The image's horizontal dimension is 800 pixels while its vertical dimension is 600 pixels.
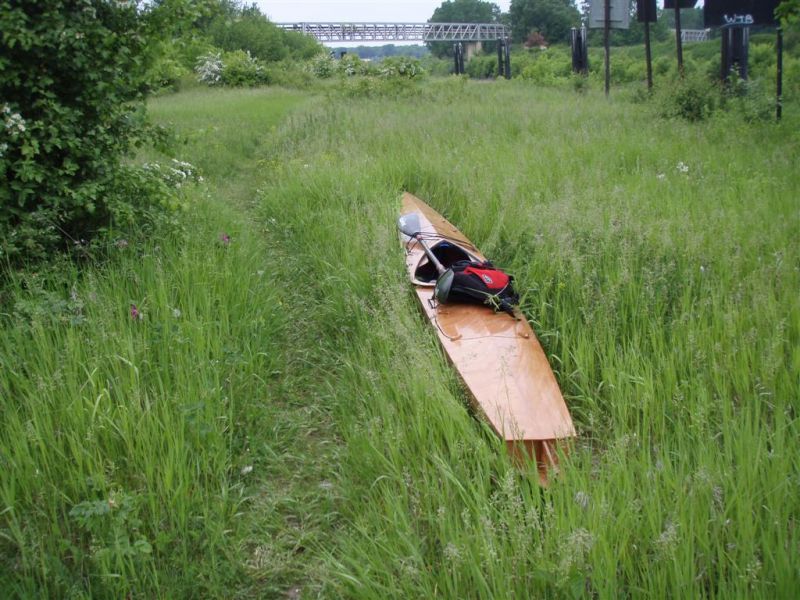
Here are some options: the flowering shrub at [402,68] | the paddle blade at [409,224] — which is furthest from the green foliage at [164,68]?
the flowering shrub at [402,68]

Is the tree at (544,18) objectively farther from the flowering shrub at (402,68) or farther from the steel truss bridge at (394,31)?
the flowering shrub at (402,68)

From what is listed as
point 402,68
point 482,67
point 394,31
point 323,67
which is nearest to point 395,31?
point 394,31

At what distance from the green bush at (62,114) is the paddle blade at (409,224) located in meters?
2.46

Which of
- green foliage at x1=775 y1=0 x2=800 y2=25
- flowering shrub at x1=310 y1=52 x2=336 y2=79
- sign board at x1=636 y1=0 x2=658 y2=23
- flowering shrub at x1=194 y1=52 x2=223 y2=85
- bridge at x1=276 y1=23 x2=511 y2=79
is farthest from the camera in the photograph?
bridge at x1=276 y1=23 x2=511 y2=79

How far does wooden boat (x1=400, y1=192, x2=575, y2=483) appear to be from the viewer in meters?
2.99

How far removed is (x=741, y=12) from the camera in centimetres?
1110

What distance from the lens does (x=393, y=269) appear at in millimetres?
5039

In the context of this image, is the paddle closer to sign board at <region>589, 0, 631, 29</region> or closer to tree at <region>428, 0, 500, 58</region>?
sign board at <region>589, 0, 631, 29</region>

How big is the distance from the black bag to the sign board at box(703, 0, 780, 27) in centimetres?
969

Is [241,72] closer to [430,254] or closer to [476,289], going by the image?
[430,254]

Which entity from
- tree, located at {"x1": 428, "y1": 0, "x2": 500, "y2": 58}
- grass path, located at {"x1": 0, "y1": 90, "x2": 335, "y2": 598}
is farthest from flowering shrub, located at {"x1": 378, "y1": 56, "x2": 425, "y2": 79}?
tree, located at {"x1": 428, "y1": 0, "x2": 500, "y2": 58}

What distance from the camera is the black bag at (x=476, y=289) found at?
4406mm

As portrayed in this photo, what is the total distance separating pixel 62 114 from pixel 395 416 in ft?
10.5

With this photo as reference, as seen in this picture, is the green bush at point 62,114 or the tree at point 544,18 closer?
the green bush at point 62,114
